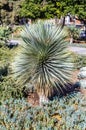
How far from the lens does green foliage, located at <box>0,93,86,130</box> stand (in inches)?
290

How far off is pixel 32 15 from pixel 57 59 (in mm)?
31648

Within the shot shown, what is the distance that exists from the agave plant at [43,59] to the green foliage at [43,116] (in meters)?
0.58

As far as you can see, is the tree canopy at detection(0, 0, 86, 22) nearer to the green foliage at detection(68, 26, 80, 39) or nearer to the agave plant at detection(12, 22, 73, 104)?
the green foliage at detection(68, 26, 80, 39)

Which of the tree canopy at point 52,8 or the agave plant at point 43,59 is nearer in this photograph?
the agave plant at point 43,59

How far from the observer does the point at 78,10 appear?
125 ft

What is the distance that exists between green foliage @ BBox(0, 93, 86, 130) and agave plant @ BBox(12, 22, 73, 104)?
1.91 ft

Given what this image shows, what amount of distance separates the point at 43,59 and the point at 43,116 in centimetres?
167

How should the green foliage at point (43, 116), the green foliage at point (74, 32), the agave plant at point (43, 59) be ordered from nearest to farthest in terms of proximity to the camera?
the green foliage at point (43, 116)
the agave plant at point (43, 59)
the green foliage at point (74, 32)

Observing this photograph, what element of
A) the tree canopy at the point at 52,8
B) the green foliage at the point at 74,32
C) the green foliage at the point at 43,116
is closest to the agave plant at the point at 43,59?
the green foliage at the point at 43,116

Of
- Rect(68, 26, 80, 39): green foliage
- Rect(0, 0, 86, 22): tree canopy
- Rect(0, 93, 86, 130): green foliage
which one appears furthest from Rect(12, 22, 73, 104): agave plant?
Rect(0, 0, 86, 22): tree canopy

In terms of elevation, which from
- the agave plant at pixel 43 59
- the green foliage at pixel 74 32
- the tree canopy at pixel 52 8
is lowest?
the green foliage at pixel 74 32

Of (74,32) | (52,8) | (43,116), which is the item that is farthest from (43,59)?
(52,8)

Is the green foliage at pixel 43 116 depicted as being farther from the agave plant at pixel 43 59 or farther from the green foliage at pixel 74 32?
the green foliage at pixel 74 32

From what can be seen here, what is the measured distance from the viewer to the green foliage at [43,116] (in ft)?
24.2
